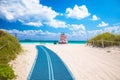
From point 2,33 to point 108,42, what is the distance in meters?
19.8

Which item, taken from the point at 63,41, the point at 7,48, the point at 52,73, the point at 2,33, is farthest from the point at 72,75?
the point at 63,41

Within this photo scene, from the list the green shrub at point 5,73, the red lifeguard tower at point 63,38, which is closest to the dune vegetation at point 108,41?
the green shrub at point 5,73

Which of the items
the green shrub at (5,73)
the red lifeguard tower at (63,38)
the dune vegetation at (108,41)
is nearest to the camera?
the green shrub at (5,73)

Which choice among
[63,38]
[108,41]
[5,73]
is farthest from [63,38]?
[5,73]

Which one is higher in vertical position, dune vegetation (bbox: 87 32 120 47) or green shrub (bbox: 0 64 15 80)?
dune vegetation (bbox: 87 32 120 47)

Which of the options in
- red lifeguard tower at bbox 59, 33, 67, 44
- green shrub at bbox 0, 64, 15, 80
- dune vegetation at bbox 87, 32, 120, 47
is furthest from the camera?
red lifeguard tower at bbox 59, 33, 67, 44

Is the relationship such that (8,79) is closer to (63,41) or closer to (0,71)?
(0,71)

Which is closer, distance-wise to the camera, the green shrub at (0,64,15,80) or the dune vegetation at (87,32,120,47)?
the green shrub at (0,64,15,80)

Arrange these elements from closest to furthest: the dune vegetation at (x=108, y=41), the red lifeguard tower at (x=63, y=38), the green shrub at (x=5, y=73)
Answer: the green shrub at (x=5, y=73)
the dune vegetation at (x=108, y=41)
the red lifeguard tower at (x=63, y=38)

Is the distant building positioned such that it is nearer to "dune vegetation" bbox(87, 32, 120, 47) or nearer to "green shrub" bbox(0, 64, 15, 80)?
"dune vegetation" bbox(87, 32, 120, 47)

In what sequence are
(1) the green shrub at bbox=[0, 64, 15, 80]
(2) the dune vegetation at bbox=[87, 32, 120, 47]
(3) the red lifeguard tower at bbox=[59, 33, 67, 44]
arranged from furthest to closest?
(3) the red lifeguard tower at bbox=[59, 33, 67, 44] < (2) the dune vegetation at bbox=[87, 32, 120, 47] < (1) the green shrub at bbox=[0, 64, 15, 80]

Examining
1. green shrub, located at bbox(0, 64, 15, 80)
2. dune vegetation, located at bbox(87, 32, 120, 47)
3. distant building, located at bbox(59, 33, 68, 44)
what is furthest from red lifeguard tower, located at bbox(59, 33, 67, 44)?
green shrub, located at bbox(0, 64, 15, 80)

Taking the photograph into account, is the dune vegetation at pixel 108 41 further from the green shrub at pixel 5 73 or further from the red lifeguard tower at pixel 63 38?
the red lifeguard tower at pixel 63 38

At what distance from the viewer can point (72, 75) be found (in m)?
16.6
